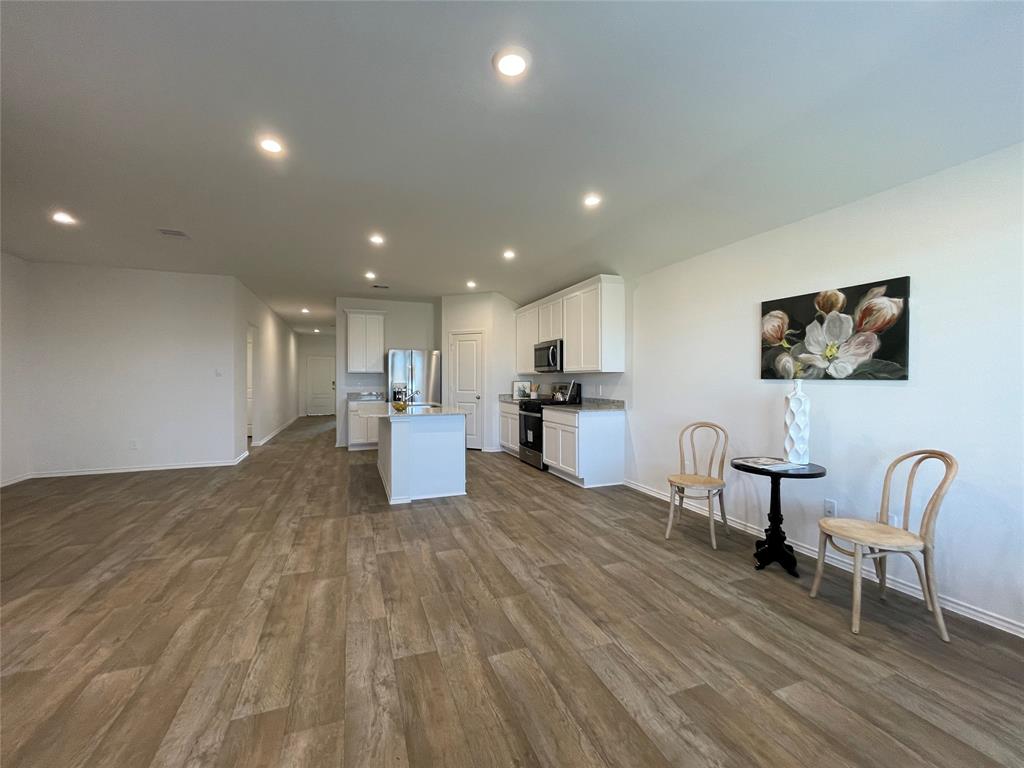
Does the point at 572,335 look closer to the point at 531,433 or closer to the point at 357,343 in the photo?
the point at 531,433

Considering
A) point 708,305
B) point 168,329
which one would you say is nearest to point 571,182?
point 708,305

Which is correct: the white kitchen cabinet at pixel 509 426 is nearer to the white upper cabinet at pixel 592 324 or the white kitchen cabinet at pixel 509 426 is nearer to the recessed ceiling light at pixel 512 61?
the white upper cabinet at pixel 592 324

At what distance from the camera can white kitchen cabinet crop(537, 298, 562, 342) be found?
564 centimetres

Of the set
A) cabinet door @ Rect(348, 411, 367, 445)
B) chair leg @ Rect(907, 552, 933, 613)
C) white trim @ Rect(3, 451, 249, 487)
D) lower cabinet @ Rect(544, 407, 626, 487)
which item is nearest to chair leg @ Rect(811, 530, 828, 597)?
chair leg @ Rect(907, 552, 933, 613)

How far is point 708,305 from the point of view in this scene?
379cm

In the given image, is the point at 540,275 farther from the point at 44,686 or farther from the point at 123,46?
the point at 44,686

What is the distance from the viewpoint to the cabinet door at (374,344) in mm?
7359

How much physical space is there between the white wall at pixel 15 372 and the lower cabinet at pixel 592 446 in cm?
649

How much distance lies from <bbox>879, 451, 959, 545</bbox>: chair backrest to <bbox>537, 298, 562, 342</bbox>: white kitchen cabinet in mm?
3823

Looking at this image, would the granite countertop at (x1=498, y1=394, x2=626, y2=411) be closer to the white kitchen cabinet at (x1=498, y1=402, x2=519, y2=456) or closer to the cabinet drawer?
the cabinet drawer

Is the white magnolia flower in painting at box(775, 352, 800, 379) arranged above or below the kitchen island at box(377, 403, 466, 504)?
above

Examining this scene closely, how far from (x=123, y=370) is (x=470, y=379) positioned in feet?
15.8

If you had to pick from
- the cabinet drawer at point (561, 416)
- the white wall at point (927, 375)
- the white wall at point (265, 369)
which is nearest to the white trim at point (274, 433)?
the white wall at point (265, 369)

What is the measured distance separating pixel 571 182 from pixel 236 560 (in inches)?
144
